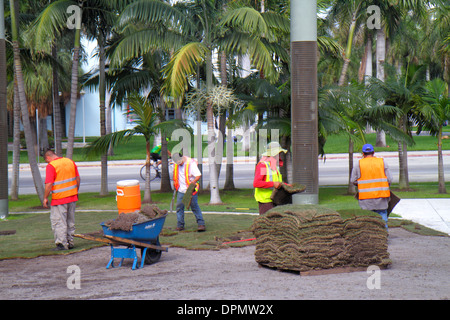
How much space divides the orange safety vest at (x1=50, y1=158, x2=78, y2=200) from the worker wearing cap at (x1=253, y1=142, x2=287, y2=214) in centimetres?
340

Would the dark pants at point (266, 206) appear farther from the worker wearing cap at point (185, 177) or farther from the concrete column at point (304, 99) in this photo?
the worker wearing cap at point (185, 177)

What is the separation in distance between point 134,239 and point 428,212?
27.9 feet

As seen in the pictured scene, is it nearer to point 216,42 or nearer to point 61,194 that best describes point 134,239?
point 61,194

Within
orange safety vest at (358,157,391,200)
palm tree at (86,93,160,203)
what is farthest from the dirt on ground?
palm tree at (86,93,160,203)

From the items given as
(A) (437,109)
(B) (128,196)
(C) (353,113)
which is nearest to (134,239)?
(B) (128,196)

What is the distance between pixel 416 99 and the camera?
63.0ft

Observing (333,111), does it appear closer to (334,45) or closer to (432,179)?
(334,45)

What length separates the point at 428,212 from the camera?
14.4m

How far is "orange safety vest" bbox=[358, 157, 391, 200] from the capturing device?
1001 centimetres

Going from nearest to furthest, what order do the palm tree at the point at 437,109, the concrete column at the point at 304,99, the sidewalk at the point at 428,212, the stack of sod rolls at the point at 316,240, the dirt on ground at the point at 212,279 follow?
the dirt on ground at the point at 212,279
the stack of sod rolls at the point at 316,240
the concrete column at the point at 304,99
the sidewalk at the point at 428,212
the palm tree at the point at 437,109

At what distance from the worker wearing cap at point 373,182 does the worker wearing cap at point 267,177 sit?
146 centimetres

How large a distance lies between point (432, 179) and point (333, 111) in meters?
7.88

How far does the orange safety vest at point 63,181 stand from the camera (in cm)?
1062

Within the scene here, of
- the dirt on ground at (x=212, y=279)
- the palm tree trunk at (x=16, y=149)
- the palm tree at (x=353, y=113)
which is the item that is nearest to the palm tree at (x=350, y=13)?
the palm tree at (x=353, y=113)
